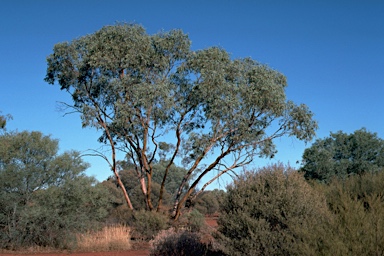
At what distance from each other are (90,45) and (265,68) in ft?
30.8

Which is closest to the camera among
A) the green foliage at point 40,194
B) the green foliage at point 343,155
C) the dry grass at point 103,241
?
the green foliage at point 40,194

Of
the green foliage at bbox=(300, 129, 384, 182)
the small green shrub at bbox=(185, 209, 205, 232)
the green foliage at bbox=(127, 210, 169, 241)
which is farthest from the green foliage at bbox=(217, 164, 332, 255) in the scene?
the green foliage at bbox=(300, 129, 384, 182)

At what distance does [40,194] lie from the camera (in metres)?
17.6

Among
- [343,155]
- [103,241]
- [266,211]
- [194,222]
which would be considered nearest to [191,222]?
[194,222]

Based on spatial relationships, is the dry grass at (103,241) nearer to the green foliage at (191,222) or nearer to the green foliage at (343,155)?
the green foliage at (191,222)

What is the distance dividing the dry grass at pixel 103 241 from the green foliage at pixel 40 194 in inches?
16.1

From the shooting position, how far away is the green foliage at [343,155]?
Answer: 3172cm

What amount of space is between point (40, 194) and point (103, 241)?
9.98 feet

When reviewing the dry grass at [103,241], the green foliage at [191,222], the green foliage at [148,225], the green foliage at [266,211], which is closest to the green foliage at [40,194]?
the dry grass at [103,241]

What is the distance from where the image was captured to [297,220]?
9820 mm

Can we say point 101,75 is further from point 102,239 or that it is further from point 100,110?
point 102,239

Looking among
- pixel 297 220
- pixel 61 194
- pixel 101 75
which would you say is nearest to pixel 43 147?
pixel 61 194

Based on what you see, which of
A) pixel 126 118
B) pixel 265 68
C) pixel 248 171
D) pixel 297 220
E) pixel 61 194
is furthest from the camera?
pixel 265 68

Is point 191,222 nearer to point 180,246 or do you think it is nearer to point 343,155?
point 180,246
